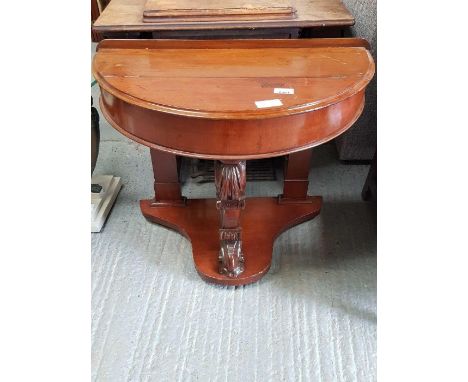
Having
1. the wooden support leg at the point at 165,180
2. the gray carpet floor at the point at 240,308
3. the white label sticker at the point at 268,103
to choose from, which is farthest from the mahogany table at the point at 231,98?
the wooden support leg at the point at 165,180

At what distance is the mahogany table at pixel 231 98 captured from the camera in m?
0.85

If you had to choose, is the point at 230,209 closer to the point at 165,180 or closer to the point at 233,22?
the point at 165,180

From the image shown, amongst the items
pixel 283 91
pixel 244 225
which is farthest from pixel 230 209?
pixel 283 91

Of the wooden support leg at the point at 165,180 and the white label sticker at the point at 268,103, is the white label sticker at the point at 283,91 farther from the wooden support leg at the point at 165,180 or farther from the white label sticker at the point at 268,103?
the wooden support leg at the point at 165,180

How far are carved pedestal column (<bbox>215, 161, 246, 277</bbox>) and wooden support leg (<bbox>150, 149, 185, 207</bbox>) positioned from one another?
302mm

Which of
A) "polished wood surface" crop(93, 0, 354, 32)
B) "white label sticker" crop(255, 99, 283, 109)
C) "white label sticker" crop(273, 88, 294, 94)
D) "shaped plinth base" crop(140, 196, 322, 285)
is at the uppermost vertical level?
"polished wood surface" crop(93, 0, 354, 32)

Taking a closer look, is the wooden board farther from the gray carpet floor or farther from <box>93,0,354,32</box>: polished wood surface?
the gray carpet floor

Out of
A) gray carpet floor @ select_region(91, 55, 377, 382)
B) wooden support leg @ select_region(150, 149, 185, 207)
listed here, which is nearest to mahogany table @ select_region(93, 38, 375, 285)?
gray carpet floor @ select_region(91, 55, 377, 382)

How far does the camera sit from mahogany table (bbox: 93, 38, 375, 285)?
849 millimetres

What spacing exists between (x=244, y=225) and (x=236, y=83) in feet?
2.00

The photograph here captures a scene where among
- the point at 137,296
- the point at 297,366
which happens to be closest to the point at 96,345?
the point at 137,296

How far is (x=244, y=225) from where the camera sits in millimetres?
1440

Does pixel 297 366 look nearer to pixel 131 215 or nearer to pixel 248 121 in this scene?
pixel 248 121

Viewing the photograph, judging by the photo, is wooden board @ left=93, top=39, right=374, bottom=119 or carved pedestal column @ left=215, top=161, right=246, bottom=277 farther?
carved pedestal column @ left=215, top=161, right=246, bottom=277
